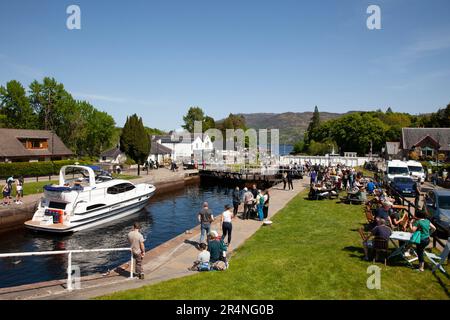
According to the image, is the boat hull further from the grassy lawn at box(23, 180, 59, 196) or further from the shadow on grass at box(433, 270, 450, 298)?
the shadow on grass at box(433, 270, 450, 298)

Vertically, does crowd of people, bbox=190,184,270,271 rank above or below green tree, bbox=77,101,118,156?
A: below

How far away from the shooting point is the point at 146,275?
1031 centimetres

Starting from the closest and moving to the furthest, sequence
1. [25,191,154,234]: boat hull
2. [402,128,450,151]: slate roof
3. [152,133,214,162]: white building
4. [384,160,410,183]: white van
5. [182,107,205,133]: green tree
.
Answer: [25,191,154,234]: boat hull, [384,160,410,183]: white van, [402,128,450,151]: slate roof, [152,133,214,162]: white building, [182,107,205,133]: green tree

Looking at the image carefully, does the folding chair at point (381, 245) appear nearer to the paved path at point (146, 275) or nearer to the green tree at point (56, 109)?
the paved path at point (146, 275)

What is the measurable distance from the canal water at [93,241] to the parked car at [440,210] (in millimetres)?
10625

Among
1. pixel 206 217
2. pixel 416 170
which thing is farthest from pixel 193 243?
pixel 416 170

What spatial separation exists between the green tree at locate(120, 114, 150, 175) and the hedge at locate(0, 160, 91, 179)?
8284 millimetres

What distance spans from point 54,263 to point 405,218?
51.7 feet

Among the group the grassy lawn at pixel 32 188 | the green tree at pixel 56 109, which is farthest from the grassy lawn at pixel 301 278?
the green tree at pixel 56 109

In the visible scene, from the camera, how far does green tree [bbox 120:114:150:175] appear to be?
43844mm

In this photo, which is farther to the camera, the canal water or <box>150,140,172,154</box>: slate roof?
<box>150,140,172,154</box>: slate roof

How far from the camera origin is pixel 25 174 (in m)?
37.3

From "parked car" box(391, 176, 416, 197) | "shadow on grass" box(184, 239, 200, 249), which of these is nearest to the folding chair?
"shadow on grass" box(184, 239, 200, 249)

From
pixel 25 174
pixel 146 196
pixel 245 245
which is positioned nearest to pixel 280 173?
pixel 146 196
